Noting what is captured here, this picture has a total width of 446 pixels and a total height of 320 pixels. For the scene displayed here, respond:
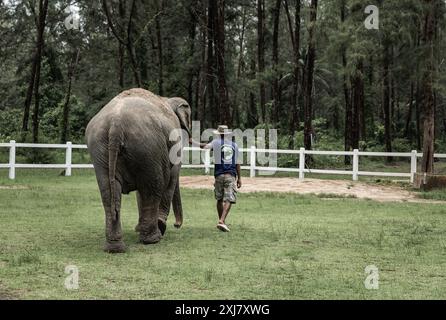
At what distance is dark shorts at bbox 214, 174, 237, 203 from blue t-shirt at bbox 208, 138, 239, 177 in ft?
0.27

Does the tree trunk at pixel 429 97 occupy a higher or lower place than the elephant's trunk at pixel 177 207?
higher

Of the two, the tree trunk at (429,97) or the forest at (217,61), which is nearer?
the tree trunk at (429,97)

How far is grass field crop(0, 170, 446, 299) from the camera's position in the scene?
6.24 metres

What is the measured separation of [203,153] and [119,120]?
16.5 meters

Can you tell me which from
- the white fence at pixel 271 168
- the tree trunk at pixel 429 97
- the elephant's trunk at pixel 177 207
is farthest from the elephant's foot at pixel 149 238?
the tree trunk at pixel 429 97

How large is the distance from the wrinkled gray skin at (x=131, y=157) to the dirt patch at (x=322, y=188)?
8226 millimetres

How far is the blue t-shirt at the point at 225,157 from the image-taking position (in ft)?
34.2

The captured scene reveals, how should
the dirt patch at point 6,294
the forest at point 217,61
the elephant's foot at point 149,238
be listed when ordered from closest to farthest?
the dirt patch at point 6,294 < the elephant's foot at point 149,238 < the forest at point 217,61

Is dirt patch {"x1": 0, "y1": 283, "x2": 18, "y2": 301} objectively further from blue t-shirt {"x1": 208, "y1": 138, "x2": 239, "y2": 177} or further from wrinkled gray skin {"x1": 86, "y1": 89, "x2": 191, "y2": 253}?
blue t-shirt {"x1": 208, "y1": 138, "x2": 239, "y2": 177}

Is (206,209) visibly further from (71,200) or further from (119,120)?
(119,120)

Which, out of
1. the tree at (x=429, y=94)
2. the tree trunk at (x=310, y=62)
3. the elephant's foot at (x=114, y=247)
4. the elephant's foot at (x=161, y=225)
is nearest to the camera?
the elephant's foot at (x=114, y=247)

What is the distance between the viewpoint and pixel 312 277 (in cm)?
687

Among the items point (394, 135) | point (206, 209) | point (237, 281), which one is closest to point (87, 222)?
point (206, 209)

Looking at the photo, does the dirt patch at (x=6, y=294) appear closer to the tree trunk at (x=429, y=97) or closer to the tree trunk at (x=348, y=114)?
the tree trunk at (x=429, y=97)
